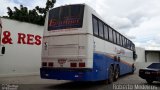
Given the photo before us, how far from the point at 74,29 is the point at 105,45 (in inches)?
105

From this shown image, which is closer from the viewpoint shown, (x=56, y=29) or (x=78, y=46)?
(x=78, y=46)

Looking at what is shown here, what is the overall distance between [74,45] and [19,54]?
10601 millimetres

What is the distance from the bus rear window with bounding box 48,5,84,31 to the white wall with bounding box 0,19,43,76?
8473 mm

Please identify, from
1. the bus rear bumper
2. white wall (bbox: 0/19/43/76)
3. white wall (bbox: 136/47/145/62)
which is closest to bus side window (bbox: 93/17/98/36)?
the bus rear bumper

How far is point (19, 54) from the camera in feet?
70.2

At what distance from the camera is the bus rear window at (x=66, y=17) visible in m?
12.2

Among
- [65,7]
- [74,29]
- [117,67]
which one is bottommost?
[117,67]

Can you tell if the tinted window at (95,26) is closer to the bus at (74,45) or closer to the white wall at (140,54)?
the bus at (74,45)

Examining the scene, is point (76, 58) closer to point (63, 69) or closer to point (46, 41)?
point (63, 69)

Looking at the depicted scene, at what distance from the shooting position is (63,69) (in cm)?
1196

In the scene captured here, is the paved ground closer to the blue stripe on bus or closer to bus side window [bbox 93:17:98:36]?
the blue stripe on bus

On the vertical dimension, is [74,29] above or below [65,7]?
below

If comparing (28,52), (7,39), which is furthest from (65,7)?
(28,52)

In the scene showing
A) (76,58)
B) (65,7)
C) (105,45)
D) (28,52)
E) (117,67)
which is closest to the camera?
(76,58)
